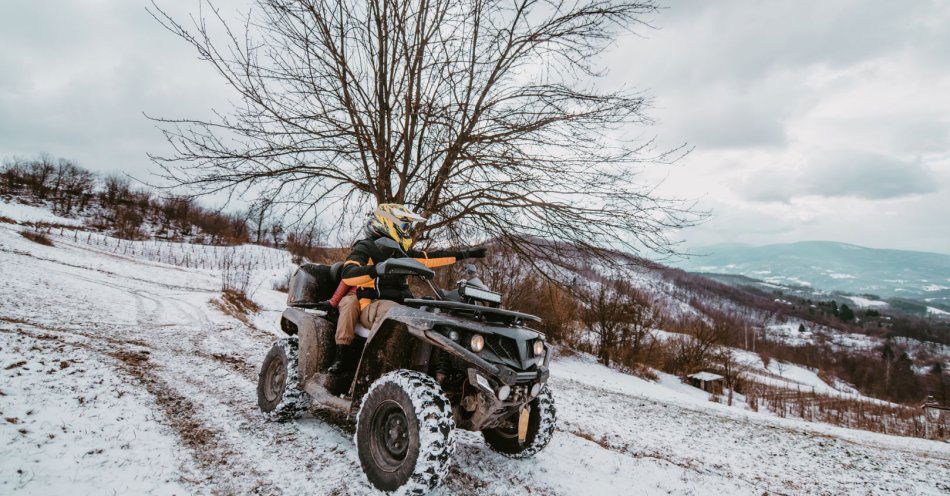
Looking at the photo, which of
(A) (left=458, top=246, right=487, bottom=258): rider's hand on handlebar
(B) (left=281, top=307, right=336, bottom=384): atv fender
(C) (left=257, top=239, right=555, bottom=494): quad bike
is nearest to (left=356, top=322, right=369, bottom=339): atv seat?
(C) (left=257, top=239, right=555, bottom=494): quad bike

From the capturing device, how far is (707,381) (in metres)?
24.5

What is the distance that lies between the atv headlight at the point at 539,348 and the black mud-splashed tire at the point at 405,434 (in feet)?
2.81

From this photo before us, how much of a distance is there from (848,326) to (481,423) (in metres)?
193

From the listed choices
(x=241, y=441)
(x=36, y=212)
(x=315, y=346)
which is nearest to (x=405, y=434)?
(x=315, y=346)

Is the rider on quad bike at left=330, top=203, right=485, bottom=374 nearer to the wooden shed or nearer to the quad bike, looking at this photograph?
the quad bike

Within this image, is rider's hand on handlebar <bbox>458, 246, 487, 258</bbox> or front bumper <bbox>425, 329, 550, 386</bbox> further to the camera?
rider's hand on handlebar <bbox>458, 246, 487, 258</bbox>

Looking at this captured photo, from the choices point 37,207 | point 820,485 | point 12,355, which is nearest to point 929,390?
point 820,485

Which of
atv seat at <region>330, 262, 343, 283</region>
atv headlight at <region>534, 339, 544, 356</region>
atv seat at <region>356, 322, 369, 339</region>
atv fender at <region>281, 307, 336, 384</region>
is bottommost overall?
atv fender at <region>281, 307, 336, 384</region>

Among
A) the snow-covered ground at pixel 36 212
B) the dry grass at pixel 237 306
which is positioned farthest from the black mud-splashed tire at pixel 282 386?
the snow-covered ground at pixel 36 212

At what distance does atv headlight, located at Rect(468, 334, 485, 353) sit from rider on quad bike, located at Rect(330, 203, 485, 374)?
1017 millimetres

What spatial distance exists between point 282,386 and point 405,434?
1999 mm

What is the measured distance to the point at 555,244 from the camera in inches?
278

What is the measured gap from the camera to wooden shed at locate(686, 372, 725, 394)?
24003 millimetres

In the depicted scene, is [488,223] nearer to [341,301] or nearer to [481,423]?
[341,301]
